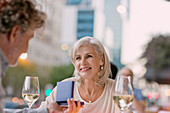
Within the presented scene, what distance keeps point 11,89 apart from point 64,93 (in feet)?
112

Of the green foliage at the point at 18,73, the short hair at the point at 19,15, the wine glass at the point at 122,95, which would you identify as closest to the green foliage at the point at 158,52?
the green foliage at the point at 18,73

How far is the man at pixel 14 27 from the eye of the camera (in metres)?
1.00

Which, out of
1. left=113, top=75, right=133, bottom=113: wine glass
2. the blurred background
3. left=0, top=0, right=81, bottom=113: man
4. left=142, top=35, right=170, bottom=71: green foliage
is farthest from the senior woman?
left=142, top=35, right=170, bottom=71: green foliage

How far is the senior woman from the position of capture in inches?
79.7

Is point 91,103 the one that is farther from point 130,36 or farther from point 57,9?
point 57,9

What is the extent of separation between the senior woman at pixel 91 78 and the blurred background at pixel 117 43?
11.9 ft

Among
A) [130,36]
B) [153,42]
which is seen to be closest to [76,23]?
[130,36]

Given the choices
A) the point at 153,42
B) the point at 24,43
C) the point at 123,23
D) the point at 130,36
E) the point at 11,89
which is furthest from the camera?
the point at 11,89

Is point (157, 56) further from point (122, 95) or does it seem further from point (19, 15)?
point (19, 15)

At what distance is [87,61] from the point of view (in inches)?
81.0

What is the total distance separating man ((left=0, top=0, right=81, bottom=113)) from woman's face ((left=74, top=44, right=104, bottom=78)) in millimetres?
944

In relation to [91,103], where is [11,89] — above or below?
below

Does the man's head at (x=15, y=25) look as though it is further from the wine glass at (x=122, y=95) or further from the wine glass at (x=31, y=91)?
the wine glass at (x=31, y=91)

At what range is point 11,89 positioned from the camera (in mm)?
34500
